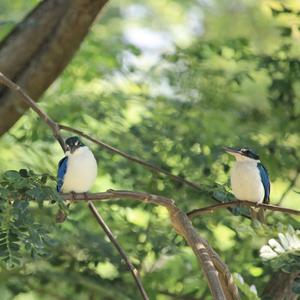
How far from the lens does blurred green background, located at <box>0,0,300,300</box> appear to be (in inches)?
210

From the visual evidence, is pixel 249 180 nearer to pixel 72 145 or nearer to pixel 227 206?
pixel 227 206

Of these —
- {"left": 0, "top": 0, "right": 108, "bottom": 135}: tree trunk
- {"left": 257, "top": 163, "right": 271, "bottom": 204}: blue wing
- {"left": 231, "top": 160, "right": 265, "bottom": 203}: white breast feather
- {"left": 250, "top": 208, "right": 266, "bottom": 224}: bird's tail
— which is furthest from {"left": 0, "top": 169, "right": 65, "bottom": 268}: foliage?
{"left": 0, "top": 0, "right": 108, "bottom": 135}: tree trunk

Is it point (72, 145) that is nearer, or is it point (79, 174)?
point (79, 174)

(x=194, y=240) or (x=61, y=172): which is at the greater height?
(x=194, y=240)

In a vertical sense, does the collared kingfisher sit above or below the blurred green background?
above

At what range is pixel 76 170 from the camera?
400cm

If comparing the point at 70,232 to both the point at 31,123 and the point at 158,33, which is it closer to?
the point at 31,123

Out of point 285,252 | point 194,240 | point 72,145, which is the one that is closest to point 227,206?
point 285,252

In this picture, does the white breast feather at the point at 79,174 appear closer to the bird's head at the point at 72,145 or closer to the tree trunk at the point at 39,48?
the bird's head at the point at 72,145

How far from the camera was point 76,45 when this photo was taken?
17.2 ft

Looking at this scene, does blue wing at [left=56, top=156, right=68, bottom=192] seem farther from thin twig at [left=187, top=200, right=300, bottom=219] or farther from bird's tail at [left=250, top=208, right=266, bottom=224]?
bird's tail at [left=250, top=208, right=266, bottom=224]

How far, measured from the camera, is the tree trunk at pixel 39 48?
520 cm

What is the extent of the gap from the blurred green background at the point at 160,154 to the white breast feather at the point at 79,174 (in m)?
0.90

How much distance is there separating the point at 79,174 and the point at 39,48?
156 centimetres
